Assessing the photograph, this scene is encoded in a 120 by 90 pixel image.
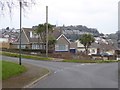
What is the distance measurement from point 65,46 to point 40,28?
1601 centimetres

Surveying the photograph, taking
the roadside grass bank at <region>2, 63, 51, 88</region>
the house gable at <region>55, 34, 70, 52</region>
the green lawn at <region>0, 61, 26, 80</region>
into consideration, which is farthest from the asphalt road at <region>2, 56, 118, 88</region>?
the house gable at <region>55, 34, 70, 52</region>

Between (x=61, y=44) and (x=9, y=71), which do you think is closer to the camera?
(x=9, y=71)

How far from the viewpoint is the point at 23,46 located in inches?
3489

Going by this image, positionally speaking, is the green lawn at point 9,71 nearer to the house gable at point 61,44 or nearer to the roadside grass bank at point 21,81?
the roadside grass bank at point 21,81

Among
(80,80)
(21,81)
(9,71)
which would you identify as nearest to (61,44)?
(9,71)

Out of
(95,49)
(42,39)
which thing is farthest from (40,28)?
(95,49)

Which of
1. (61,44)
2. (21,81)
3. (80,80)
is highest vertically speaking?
(61,44)

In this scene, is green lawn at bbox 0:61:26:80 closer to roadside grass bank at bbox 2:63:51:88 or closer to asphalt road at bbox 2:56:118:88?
roadside grass bank at bbox 2:63:51:88

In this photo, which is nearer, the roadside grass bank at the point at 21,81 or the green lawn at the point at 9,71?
the roadside grass bank at the point at 21,81

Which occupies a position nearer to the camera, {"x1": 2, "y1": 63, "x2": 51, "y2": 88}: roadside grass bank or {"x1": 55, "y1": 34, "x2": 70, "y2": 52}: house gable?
{"x1": 2, "y1": 63, "x2": 51, "y2": 88}: roadside grass bank

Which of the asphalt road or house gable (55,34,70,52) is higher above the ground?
house gable (55,34,70,52)

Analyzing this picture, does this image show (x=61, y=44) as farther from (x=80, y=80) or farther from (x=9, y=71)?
(x=80, y=80)

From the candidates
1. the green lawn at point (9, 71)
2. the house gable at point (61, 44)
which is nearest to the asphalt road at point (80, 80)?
the green lawn at point (9, 71)

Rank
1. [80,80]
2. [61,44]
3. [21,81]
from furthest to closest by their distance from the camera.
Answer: [61,44] → [80,80] → [21,81]
